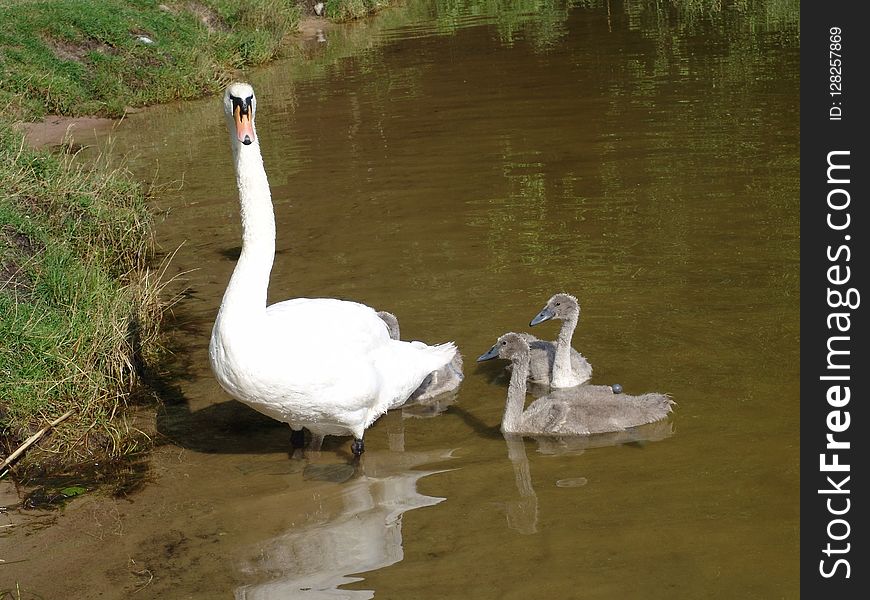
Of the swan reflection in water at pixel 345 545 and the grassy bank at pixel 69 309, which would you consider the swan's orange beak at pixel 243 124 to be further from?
the swan reflection in water at pixel 345 545

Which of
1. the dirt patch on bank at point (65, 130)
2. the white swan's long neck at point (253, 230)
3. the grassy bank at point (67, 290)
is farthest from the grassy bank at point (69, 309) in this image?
the dirt patch on bank at point (65, 130)

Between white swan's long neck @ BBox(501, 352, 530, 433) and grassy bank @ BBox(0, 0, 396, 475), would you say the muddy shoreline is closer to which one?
grassy bank @ BBox(0, 0, 396, 475)

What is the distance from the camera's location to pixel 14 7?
20953mm

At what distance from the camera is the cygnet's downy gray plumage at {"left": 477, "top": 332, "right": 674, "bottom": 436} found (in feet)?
22.3

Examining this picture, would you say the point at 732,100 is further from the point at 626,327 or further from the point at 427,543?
the point at 427,543

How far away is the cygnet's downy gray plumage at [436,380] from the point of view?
7.75 metres

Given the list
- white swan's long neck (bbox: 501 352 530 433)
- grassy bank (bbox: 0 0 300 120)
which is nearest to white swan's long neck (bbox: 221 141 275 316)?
white swan's long neck (bbox: 501 352 530 433)

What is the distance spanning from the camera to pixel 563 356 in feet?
24.9

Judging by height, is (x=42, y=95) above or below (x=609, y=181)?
above

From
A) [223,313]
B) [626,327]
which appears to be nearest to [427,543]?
[223,313]

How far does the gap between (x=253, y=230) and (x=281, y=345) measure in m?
0.82

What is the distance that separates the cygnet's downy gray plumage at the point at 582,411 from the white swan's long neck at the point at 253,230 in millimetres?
1838

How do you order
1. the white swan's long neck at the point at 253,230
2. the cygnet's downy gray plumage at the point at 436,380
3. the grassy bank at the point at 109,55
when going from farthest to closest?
the grassy bank at the point at 109,55
the cygnet's downy gray plumage at the point at 436,380
the white swan's long neck at the point at 253,230

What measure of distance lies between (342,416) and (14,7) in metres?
17.6
